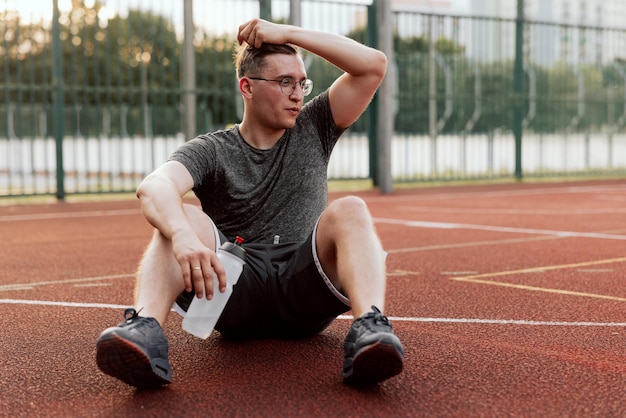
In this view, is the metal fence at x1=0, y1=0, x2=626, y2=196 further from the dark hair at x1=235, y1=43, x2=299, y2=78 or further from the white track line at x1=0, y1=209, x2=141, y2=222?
the dark hair at x1=235, y1=43, x2=299, y2=78

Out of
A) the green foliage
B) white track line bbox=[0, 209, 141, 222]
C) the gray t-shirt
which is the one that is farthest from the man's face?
the green foliage

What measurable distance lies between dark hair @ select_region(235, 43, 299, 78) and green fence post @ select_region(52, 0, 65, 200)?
997 cm

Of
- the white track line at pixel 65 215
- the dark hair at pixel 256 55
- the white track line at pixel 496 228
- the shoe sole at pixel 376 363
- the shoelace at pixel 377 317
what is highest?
the dark hair at pixel 256 55

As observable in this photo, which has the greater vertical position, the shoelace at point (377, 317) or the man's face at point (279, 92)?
the man's face at point (279, 92)

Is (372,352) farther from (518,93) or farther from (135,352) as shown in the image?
(518,93)

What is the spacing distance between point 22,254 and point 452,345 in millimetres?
4642

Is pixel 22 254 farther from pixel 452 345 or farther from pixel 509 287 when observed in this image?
pixel 452 345

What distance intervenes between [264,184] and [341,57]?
1.88 ft

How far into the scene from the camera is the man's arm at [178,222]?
2.99m

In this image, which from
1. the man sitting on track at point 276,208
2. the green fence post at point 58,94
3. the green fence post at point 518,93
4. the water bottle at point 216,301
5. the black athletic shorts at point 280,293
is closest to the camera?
the man sitting on track at point 276,208

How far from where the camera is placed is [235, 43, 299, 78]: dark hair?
11.7 ft

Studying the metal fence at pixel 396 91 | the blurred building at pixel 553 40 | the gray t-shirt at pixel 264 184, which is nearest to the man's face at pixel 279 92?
the gray t-shirt at pixel 264 184

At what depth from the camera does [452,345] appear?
3.85 meters

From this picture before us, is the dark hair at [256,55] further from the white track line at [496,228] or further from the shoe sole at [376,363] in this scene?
the white track line at [496,228]
